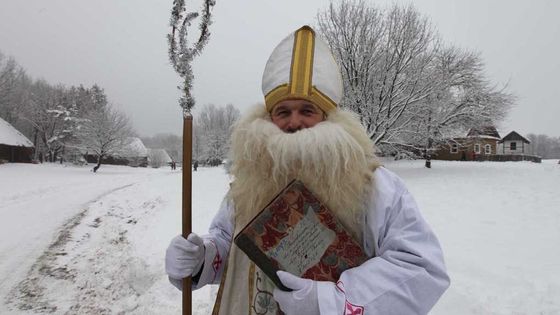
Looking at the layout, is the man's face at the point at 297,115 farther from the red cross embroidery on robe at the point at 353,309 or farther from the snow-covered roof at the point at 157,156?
the snow-covered roof at the point at 157,156

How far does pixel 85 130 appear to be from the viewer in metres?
37.4

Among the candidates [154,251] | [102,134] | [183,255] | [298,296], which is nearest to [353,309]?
[298,296]

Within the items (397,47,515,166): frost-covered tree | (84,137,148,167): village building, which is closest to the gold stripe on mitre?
(397,47,515,166): frost-covered tree

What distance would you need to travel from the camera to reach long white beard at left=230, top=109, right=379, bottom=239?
4.42 ft

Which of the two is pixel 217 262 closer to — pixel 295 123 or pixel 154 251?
pixel 295 123

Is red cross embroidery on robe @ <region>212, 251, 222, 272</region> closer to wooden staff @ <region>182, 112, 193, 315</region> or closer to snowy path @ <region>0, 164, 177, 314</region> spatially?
wooden staff @ <region>182, 112, 193, 315</region>


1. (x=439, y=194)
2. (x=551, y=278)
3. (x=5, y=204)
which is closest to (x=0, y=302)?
(x=551, y=278)

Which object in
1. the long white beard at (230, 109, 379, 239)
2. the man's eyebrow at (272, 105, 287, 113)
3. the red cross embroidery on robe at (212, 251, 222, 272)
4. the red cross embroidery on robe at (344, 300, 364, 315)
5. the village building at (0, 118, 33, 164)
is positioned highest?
the village building at (0, 118, 33, 164)

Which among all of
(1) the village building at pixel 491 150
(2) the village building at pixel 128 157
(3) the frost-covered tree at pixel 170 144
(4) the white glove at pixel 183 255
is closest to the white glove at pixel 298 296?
(4) the white glove at pixel 183 255

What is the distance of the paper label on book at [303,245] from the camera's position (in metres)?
1.26

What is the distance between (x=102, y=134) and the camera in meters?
36.4

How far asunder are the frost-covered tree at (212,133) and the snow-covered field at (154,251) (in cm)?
4512

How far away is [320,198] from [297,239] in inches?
7.5

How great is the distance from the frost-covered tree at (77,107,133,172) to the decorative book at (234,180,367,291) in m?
38.9
